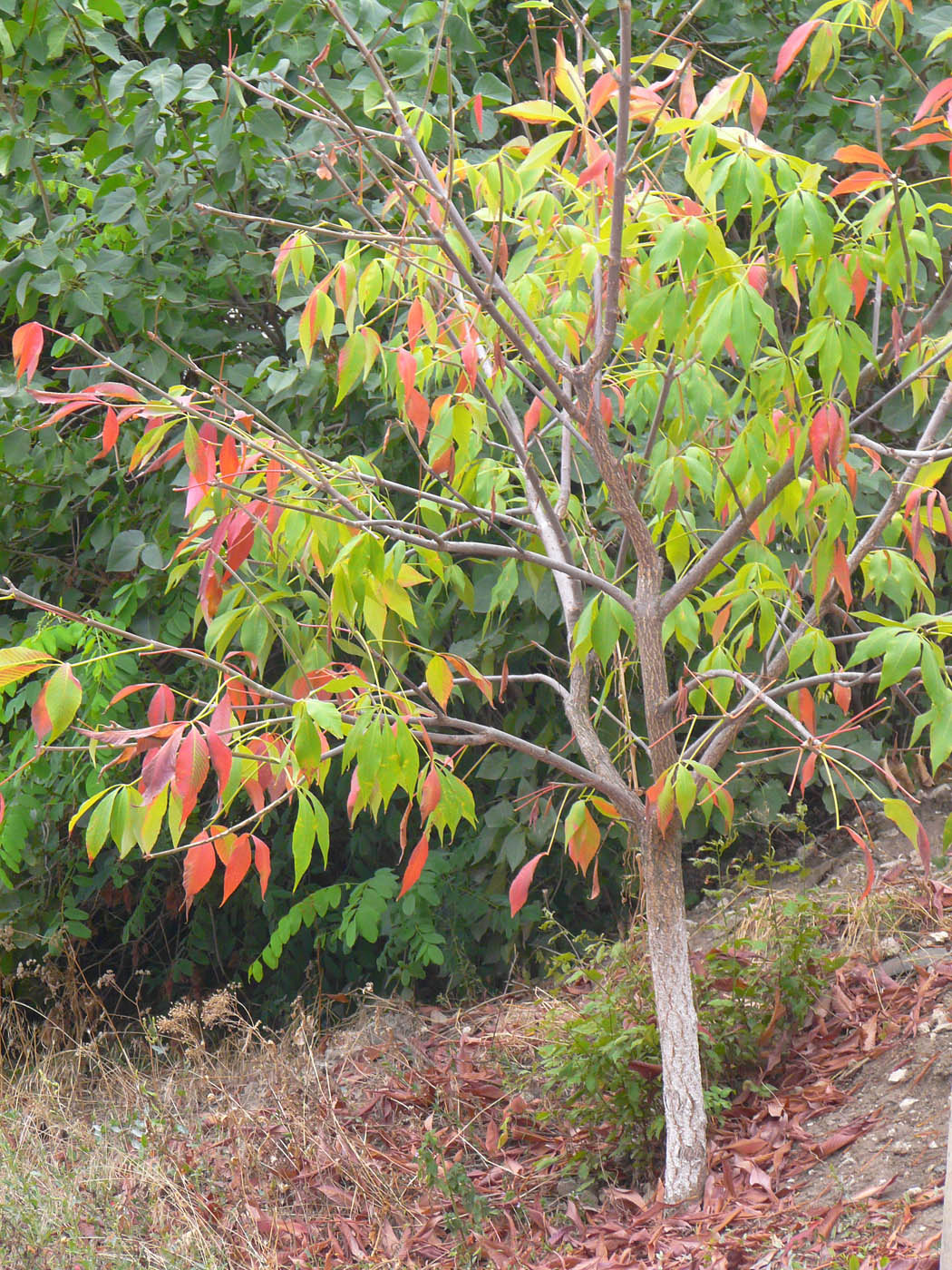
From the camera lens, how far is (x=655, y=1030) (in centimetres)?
276

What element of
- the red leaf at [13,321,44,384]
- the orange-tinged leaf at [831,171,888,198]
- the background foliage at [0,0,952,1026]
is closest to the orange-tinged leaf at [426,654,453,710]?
the red leaf at [13,321,44,384]

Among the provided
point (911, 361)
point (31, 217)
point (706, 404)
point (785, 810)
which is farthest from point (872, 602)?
point (31, 217)

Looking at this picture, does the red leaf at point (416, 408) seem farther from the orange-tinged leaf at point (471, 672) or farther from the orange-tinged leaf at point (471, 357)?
the orange-tinged leaf at point (471, 672)

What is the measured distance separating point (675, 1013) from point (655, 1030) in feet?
1.02

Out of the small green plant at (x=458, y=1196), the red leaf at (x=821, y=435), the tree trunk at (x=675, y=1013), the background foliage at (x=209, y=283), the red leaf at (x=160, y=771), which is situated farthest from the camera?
the background foliage at (x=209, y=283)

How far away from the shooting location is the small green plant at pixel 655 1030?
272cm

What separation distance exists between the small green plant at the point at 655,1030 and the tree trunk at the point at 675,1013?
6.8 inches

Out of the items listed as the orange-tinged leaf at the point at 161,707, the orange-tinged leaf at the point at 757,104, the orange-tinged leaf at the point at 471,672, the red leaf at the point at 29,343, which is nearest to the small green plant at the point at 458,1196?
the orange-tinged leaf at the point at 471,672

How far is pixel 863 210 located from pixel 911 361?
1.02 metres

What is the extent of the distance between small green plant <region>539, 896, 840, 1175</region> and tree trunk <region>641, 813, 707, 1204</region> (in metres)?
0.17

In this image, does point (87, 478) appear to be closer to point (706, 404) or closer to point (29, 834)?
point (29, 834)

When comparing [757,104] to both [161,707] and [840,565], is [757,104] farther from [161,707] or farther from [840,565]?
[161,707]

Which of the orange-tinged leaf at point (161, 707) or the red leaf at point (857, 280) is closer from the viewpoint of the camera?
the orange-tinged leaf at point (161, 707)

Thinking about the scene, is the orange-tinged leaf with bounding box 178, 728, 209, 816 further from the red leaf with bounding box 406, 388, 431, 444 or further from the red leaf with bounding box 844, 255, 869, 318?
the red leaf with bounding box 844, 255, 869, 318
